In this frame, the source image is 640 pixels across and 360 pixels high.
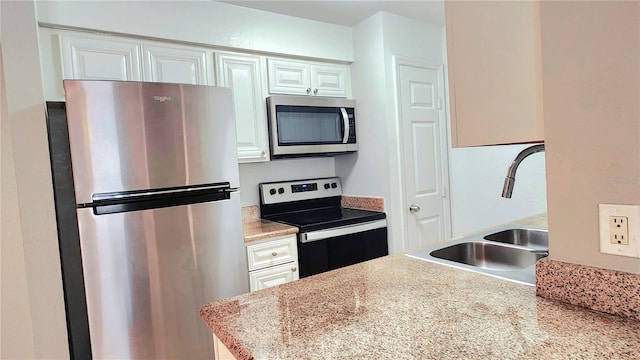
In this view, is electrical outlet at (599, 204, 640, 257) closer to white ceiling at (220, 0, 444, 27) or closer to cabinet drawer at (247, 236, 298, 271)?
cabinet drawer at (247, 236, 298, 271)

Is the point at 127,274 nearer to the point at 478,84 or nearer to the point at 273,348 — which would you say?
the point at 273,348

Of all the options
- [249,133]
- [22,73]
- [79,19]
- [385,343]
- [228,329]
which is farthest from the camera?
[249,133]

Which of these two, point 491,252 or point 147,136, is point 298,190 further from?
point 491,252

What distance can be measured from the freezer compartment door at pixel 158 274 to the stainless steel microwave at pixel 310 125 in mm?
651

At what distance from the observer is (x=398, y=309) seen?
0.92 meters

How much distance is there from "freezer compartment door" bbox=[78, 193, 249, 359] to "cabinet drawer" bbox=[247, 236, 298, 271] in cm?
12

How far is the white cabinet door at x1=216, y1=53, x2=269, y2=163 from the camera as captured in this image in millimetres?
2342

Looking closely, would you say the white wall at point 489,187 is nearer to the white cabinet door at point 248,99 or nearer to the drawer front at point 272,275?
the white cabinet door at point 248,99

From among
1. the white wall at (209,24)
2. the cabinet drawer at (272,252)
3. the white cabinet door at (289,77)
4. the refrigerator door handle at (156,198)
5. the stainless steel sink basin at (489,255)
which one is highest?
the white wall at (209,24)

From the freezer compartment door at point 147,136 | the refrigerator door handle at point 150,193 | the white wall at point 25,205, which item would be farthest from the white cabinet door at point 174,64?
the refrigerator door handle at point 150,193

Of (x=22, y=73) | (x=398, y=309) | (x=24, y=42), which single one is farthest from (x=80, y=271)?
(x=398, y=309)

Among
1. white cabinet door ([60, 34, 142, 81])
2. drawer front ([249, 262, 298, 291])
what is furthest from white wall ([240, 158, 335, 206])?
white cabinet door ([60, 34, 142, 81])

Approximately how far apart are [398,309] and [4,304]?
5.79ft

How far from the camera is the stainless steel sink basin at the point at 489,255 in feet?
4.63
